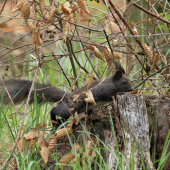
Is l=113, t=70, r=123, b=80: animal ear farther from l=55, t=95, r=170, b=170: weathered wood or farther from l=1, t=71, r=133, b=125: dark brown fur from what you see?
l=55, t=95, r=170, b=170: weathered wood

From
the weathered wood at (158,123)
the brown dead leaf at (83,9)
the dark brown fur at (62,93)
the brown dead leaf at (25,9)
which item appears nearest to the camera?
the brown dead leaf at (25,9)

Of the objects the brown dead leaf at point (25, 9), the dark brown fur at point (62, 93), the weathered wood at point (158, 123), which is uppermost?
the brown dead leaf at point (25, 9)

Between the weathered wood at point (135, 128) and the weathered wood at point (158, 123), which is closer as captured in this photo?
the weathered wood at point (135, 128)

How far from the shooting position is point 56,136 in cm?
200

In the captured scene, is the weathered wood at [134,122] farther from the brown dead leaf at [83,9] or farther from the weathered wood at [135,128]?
the brown dead leaf at [83,9]

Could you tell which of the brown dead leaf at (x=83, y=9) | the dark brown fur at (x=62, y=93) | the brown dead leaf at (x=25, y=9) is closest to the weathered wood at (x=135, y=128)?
the dark brown fur at (x=62, y=93)

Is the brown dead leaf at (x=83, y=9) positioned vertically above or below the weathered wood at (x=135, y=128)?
above

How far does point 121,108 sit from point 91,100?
306 mm

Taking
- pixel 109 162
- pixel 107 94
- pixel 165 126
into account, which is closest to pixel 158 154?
pixel 165 126

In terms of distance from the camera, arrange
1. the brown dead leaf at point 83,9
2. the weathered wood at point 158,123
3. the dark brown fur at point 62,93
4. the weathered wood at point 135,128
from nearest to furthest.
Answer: the brown dead leaf at point 83,9
the weathered wood at point 135,128
the weathered wood at point 158,123
the dark brown fur at point 62,93

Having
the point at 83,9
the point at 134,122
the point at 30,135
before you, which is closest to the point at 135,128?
the point at 134,122

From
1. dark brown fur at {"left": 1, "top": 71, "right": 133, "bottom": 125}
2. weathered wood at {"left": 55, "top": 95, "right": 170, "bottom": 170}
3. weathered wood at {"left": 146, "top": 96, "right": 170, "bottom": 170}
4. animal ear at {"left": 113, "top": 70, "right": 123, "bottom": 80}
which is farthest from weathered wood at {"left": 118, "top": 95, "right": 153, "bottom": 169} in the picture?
animal ear at {"left": 113, "top": 70, "right": 123, "bottom": 80}

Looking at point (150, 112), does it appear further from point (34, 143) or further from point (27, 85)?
point (27, 85)

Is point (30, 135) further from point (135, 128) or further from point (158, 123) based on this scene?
point (158, 123)
